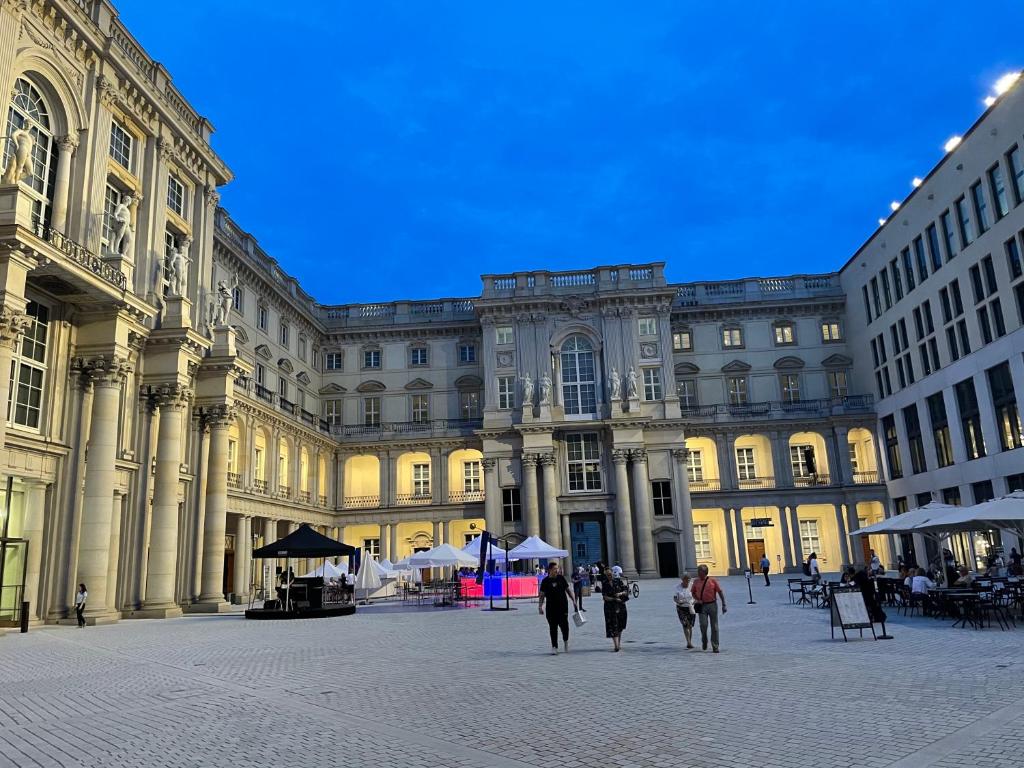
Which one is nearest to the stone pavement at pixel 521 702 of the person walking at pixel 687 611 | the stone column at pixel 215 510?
the person walking at pixel 687 611

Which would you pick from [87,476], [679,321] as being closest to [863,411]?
[679,321]

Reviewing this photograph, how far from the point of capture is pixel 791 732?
759 cm

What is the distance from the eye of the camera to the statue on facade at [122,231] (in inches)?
979

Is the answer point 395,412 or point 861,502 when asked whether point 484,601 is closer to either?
point 395,412

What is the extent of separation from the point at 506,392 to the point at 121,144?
3081 centimetres

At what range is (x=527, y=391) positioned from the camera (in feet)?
170

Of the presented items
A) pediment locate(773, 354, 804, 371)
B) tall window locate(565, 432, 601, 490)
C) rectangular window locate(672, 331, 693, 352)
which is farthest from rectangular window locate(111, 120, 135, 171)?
pediment locate(773, 354, 804, 371)

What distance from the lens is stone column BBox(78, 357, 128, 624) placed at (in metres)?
23.0

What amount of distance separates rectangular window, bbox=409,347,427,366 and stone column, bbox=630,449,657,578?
17.8 meters

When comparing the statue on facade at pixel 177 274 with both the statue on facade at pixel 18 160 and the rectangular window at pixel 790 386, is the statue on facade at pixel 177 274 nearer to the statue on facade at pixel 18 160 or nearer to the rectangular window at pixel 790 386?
the statue on facade at pixel 18 160

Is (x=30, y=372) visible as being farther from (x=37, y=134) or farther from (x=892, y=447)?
(x=892, y=447)

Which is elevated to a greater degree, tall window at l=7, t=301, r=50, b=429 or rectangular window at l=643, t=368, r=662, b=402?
rectangular window at l=643, t=368, r=662, b=402

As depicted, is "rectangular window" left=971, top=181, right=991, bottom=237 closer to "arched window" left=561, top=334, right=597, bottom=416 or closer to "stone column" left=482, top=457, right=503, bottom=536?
"arched window" left=561, top=334, right=597, bottom=416

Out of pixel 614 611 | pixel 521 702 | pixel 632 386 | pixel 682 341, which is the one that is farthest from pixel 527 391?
pixel 521 702
